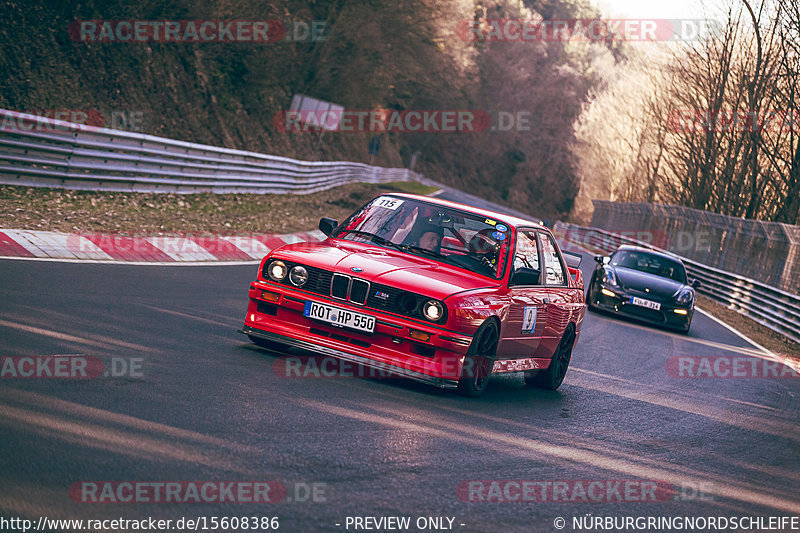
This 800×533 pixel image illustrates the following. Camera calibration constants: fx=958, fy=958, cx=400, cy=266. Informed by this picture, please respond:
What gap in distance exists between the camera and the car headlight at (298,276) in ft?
24.4

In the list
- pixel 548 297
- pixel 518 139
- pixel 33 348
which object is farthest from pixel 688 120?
pixel 518 139

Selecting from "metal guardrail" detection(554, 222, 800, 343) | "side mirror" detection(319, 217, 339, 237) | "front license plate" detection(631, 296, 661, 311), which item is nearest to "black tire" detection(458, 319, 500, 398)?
"side mirror" detection(319, 217, 339, 237)

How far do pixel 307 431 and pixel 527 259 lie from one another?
3.54 metres

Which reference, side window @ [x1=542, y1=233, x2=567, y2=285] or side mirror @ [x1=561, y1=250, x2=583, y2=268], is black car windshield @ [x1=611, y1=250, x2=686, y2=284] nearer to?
side mirror @ [x1=561, y1=250, x2=583, y2=268]

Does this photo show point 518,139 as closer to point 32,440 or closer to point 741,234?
point 741,234

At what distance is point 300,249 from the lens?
7.87 m

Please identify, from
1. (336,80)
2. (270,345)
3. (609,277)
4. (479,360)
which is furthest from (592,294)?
(336,80)

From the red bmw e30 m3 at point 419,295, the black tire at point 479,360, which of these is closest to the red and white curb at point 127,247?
the red bmw e30 m3 at point 419,295

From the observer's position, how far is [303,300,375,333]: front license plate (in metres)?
7.20

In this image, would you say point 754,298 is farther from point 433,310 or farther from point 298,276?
point 298,276

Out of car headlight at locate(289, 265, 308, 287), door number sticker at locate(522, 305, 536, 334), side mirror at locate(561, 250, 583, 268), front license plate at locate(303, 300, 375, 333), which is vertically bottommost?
front license plate at locate(303, 300, 375, 333)

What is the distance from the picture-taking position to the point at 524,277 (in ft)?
26.5

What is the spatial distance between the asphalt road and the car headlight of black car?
6904 mm

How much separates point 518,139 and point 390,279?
99319mm
